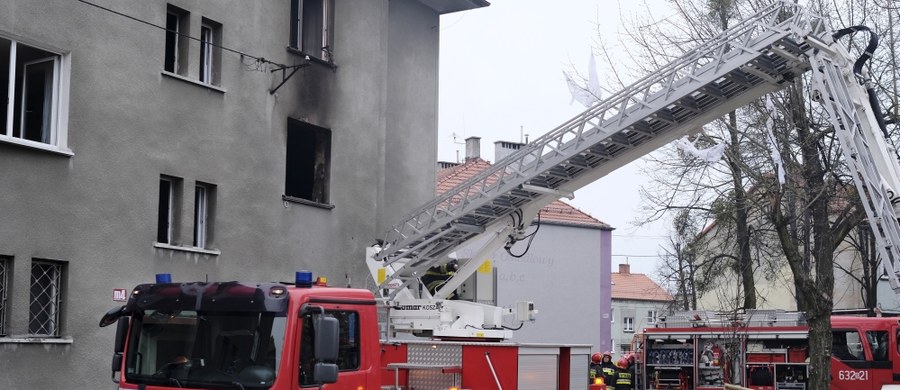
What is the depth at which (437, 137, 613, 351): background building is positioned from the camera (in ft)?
105

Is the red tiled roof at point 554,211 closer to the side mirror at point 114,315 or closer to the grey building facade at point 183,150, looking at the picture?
the grey building facade at point 183,150

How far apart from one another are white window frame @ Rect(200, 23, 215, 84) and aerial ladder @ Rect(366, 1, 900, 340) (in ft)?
11.8

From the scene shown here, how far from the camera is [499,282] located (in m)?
31.3

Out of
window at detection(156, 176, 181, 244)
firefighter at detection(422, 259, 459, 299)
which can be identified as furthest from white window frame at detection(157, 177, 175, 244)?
firefighter at detection(422, 259, 459, 299)

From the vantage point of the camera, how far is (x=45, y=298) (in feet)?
42.6

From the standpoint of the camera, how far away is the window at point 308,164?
17609 mm

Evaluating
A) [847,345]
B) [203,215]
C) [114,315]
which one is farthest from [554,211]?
[114,315]

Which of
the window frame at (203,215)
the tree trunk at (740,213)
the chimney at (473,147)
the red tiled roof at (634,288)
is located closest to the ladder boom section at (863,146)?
the tree trunk at (740,213)

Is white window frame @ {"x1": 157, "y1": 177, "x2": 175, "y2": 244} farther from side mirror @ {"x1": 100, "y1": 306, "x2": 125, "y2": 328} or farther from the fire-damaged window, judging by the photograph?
the fire-damaged window

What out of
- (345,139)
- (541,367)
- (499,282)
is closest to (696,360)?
(499,282)

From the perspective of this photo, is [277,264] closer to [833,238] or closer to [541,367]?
[541,367]

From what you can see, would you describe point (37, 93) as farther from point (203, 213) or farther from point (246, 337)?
point (246, 337)

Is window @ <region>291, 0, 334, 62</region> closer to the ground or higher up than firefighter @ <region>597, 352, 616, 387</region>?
higher up

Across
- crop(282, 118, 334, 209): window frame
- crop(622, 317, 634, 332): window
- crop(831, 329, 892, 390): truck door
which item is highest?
crop(282, 118, 334, 209): window frame
